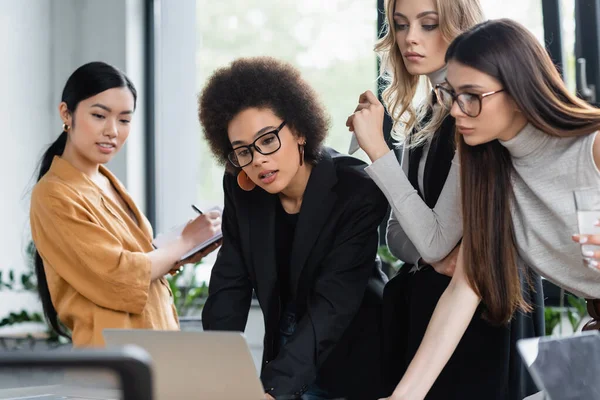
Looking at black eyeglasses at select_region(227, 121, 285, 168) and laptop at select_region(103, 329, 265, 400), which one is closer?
laptop at select_region(103, 329, 265, 400)

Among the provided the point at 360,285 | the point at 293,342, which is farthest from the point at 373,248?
the point at 293,342

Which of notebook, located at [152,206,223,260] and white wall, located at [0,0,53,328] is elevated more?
white wall, located at [0,0,53,328]

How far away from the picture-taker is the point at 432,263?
188cm

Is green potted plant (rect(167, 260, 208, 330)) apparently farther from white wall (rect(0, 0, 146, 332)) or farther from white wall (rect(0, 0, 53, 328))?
white wall (rect(0, 0, 53, 328))

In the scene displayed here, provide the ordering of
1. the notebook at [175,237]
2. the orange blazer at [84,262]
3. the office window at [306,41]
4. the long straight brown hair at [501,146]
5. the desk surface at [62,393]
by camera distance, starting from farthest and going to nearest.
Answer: the office window at [306,41] → the notebook at [175,237] → the orange blazer at [84,262] → the long straight brown hair at [501,146] → the desk surface at [62,393]

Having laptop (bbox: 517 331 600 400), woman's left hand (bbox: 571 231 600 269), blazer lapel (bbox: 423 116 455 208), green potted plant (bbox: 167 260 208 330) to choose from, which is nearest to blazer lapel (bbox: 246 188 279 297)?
blazer lapel (bbox: 423 116 455 208)

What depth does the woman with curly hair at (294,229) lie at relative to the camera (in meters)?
1.89

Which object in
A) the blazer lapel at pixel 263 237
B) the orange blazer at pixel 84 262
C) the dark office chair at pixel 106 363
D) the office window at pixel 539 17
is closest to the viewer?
the dark office chair at pixel 106 363

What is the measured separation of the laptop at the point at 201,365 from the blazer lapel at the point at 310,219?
0.65 metres

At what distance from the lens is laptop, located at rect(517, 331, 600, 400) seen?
1.10 meters

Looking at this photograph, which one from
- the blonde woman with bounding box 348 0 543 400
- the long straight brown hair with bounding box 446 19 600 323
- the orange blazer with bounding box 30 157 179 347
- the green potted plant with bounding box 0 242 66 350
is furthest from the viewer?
the green potted plant with bounding box 0 242 66 350

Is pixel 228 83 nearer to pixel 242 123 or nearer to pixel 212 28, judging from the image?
pixel 242 123

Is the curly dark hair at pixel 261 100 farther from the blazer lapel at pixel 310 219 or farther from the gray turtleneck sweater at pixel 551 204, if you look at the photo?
the gray turtleneck sweater at pixel 551 204

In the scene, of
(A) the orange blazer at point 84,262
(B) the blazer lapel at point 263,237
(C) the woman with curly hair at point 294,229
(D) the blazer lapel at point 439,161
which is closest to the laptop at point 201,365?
(C) the woman with curly hair at point 294,229
